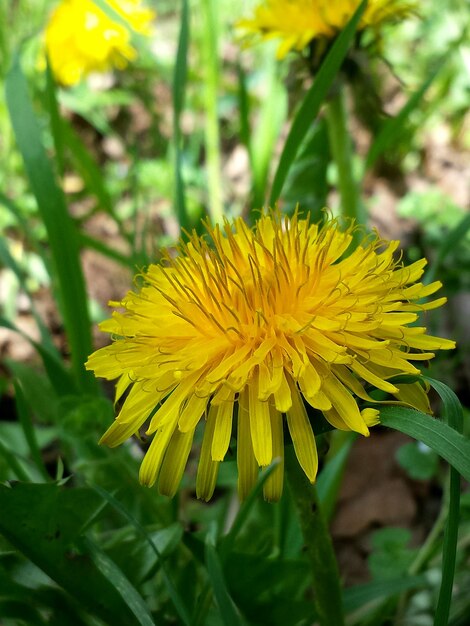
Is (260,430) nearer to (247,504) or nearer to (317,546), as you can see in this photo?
(247,504)

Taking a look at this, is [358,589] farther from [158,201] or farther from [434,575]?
[158,201]

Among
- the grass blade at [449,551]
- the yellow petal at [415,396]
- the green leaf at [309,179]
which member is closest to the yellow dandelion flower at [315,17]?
the green leaf at [309,179]

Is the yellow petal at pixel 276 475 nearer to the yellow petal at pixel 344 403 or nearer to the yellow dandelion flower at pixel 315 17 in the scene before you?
the yellow petal at pixel 344 403

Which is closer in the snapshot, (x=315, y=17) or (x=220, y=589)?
(x=220, y=589)

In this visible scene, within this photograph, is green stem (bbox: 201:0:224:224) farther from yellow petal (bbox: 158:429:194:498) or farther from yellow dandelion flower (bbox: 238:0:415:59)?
yellow petal (bbox: 158:429:194:498)

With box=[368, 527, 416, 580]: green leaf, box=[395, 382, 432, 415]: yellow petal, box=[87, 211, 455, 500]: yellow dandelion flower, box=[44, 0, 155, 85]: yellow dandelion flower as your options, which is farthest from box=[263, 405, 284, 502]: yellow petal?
box=[44, 0, 155, 85]: yellow dandelion flower

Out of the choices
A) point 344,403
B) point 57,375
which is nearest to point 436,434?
point 344,403
